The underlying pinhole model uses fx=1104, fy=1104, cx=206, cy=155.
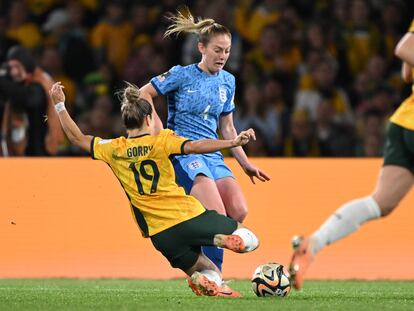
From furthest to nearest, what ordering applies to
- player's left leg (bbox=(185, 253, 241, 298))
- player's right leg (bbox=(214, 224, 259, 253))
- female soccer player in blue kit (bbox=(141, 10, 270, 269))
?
1. female soccer player in blue kit (bbox=(141, 10, 270, 269))
2. player's left leg (bbox=(185, 253, 241, 298))
3. player's right leg (bbox=(214, 224, 259, 253))

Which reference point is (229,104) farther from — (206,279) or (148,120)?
(206,279)

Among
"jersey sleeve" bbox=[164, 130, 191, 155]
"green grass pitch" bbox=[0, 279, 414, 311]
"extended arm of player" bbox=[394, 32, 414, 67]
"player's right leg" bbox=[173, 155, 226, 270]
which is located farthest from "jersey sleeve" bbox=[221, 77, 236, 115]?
"extended arm of player" bbox=[394, 32, 414, 67]

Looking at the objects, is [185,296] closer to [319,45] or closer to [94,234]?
[94,234]

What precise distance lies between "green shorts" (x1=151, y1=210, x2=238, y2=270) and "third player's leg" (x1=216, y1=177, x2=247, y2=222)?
2.47ft

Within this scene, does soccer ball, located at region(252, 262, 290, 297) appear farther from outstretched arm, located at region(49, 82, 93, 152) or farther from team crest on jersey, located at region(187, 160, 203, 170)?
outstretched arm, located at region(49, 82, 93, 152)

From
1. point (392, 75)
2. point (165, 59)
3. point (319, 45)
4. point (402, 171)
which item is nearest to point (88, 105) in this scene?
point (165, 59)

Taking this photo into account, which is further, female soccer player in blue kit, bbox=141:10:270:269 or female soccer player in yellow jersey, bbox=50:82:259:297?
female soccer player in blue kit, bbox=141:10:270:269

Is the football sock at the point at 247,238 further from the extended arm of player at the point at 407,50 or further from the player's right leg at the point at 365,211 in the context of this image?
the extended arm of player at the point at 407,50

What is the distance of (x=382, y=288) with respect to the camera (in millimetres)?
9586

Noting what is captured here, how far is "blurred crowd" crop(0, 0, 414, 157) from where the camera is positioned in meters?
13.8

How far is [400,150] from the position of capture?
6684 millimetres

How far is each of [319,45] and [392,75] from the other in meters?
1.04

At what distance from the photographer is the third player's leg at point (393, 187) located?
662 centimetres

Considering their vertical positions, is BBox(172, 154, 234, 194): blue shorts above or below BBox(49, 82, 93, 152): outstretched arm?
below
